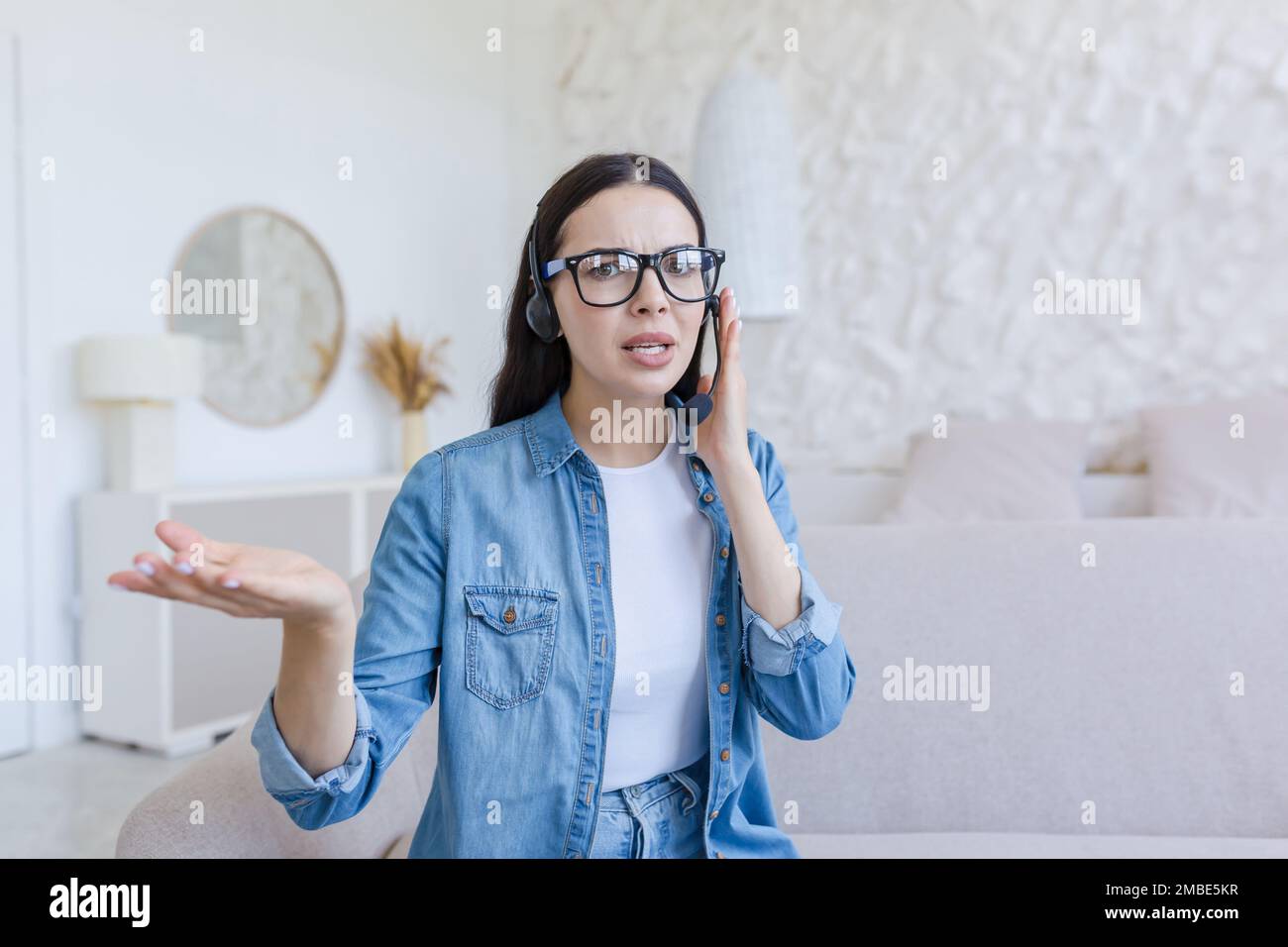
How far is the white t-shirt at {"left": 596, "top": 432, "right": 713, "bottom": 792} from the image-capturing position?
1200mm

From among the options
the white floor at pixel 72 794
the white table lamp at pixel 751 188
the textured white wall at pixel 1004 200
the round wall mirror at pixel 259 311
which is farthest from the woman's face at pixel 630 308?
the round wall mirror at pixel 259 311

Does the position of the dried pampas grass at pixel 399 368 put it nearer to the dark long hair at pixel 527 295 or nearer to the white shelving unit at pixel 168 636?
the white shelving unit at pixel 168 636

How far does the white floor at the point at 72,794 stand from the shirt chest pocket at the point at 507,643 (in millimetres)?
1529

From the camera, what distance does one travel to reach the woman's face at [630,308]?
46.8 inches

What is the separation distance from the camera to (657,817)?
1.19 m

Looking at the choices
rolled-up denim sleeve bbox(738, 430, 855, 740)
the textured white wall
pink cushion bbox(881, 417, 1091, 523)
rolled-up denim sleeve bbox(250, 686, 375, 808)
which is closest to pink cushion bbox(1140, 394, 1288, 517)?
pink cushion bbox(881, 417, 1091, 523)

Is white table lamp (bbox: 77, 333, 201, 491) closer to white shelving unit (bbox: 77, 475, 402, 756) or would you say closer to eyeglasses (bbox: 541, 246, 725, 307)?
white shelving unit (bbox: 77, 475, 402, 756)

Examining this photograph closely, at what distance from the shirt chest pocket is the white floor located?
5.02 feet

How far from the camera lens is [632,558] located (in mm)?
1242

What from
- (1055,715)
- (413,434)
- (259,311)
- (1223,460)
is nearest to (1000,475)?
(1223,460)

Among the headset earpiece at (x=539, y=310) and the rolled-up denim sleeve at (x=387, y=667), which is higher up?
the headset earpiece at (x=539, y=310)

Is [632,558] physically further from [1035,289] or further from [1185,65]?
[1185,65]
